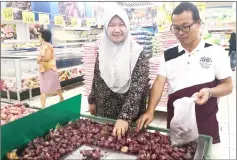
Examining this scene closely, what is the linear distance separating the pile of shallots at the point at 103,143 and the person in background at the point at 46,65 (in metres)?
3.34

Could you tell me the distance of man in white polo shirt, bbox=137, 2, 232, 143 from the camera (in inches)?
63.9

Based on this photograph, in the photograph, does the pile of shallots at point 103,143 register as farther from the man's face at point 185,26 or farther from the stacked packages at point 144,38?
the stacked packages at point 144,38

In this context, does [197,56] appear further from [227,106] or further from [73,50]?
[73,50]

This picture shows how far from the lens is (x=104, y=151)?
1317 millimetres

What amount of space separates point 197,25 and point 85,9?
6811 mm

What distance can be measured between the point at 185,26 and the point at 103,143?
917 millimetres

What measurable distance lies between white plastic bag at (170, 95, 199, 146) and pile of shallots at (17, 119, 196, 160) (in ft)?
0.13

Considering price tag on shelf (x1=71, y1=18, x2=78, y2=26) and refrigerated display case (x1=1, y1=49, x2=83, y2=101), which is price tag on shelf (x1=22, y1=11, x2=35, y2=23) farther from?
price tag on shelf (x1=71, y1=18, x2=78, y2=26)

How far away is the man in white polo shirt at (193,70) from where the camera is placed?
1.62 metres

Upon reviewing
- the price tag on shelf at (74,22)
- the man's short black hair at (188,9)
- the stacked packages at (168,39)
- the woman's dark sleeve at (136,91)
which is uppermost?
the price tag on shelf at (74,22)

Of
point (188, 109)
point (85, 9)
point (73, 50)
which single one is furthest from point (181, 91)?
point (85, 9)

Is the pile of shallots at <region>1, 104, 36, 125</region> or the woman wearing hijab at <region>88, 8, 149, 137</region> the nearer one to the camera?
the woman wearing hijab at <region>88, 8, 149, 137</region>

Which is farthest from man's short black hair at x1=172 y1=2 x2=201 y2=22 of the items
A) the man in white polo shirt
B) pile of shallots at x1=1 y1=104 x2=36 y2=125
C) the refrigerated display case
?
the refrigerated display case

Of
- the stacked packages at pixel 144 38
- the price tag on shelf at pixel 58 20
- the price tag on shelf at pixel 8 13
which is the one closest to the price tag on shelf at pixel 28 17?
the price tag on shelf at pixel 8 13
